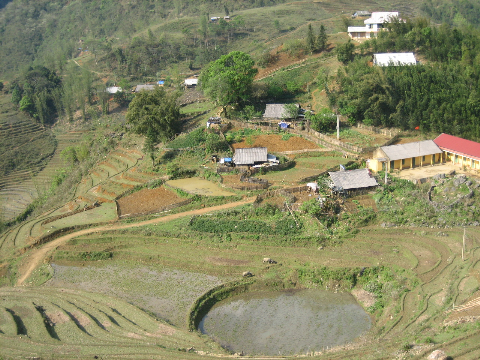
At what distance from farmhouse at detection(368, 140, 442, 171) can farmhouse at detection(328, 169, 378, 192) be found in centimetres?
239

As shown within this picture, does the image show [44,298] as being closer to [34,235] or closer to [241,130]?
[34,235]

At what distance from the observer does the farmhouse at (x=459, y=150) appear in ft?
141

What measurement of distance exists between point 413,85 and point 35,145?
2254 inches

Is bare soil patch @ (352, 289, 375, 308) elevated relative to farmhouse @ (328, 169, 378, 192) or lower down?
lower down

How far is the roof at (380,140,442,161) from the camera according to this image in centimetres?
4391

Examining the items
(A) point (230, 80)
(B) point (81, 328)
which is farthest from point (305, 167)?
(B) point (81, 328)

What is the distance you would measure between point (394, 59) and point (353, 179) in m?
23.2

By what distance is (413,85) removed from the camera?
169 ft

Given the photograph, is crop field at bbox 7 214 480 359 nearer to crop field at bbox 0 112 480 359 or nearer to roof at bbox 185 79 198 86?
Answer: crop field at bbox 0 112 480 359

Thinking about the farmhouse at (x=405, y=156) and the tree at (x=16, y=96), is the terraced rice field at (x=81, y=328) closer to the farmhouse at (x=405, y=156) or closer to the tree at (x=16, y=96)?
the farmhouse at (x=405, y=156)

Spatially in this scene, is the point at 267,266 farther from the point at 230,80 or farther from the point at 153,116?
the point at 230,80

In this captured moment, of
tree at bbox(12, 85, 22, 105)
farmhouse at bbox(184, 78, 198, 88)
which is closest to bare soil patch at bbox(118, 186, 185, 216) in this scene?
farmhouse at bbox(184, 78, 198, 88)

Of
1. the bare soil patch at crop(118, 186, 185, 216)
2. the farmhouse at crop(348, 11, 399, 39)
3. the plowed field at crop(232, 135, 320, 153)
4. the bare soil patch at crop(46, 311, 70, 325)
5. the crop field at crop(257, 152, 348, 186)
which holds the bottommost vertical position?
the bare soil patch at crop(46, 311, 70, 325)

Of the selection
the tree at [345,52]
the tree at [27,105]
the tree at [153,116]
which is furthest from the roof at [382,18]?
the tree at [27,105]
